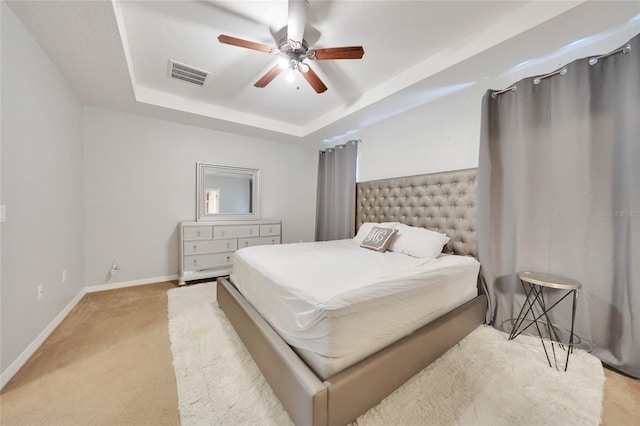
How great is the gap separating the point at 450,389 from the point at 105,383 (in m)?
2.11

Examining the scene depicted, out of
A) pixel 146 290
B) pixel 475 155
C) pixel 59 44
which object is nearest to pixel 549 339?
pixel 475 155

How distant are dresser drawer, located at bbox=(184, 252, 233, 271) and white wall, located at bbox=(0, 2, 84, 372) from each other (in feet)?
3.63

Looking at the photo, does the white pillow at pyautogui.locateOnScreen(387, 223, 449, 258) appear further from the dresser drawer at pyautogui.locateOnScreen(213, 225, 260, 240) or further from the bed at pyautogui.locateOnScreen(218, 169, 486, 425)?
the dresser drawer at pyautogui.locateOnScreen(213, 225, 260, 240)

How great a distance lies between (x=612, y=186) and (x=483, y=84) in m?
1.38

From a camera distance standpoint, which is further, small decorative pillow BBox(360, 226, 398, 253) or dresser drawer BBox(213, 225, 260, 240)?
dresser drawer BBox(213, 225, 260, 240)

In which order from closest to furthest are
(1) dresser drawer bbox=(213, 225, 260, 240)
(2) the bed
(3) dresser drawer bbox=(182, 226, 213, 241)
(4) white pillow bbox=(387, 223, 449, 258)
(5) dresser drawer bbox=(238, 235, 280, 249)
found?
(2) the bed < (4) white pillow bbox=(387, 223, 449, 258) < (3) dresser drawer bbox=(182, 226, 213, 241) < (1) dresser drawer bbox=(213, 225, 260, 240) < (5) dresser drawer bbox=(238, 235, 280, 249)

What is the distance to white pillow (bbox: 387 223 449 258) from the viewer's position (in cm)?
226

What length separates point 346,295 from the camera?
118 centimetres

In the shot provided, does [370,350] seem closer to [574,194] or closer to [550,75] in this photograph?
[574,194]

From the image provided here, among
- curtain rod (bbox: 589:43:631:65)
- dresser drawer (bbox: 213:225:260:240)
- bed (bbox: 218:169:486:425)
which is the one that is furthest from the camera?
dresser drawer (bbox: 213:225:260:240)

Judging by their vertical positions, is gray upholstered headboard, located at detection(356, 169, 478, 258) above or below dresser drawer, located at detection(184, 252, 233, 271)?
above

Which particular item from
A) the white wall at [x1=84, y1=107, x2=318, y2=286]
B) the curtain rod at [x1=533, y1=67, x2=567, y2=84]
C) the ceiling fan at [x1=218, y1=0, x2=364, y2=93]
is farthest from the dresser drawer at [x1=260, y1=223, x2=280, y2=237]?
the curtain rod at [x1=533, y1=67, x2=567, y2=84]

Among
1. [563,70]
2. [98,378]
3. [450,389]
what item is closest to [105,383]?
[98,378]

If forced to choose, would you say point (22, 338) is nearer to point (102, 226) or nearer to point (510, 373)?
point (102, 226)
